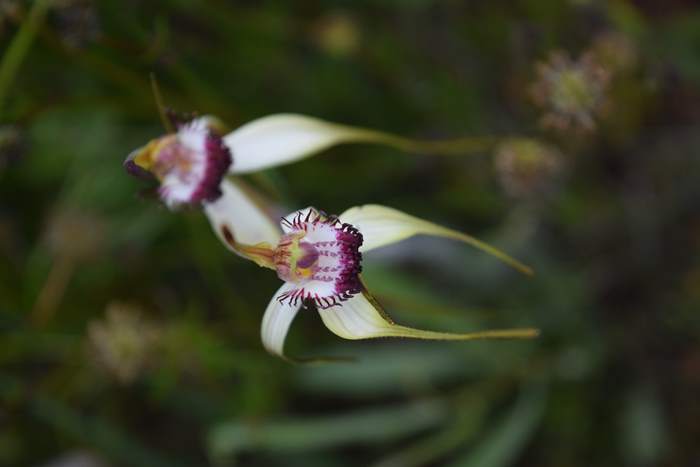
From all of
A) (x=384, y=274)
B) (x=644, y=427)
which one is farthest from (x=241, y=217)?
(x=644, y=427)

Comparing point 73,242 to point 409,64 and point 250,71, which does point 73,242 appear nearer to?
point 250,71

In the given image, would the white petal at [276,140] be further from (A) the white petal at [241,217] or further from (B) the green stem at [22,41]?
(B) the green stem at [22,41]

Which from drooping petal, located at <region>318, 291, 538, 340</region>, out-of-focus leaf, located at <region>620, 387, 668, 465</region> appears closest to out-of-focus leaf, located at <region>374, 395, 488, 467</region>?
out-of-focus leaf, located at <region>620, 387, 668, 465</region>

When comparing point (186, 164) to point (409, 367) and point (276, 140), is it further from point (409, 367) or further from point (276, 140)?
point (409, 367)

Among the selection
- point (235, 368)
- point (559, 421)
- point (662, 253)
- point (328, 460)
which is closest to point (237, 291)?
point (235, 368)

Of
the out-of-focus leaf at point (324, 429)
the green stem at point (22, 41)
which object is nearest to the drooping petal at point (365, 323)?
the green stem at point (22, 41)

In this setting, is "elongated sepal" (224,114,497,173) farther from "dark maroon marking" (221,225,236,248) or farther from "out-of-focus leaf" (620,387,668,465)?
"out-of-focus leaf" (620,387,668,465)
